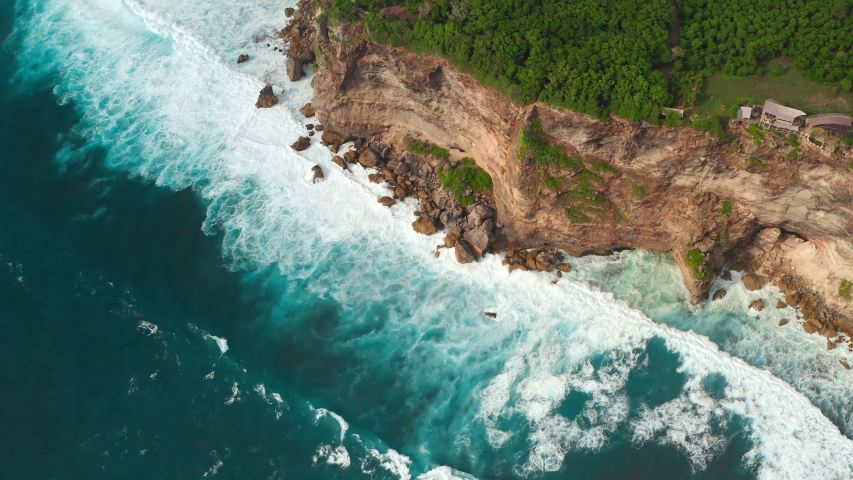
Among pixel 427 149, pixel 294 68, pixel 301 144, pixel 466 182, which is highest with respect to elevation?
pixel 294 68

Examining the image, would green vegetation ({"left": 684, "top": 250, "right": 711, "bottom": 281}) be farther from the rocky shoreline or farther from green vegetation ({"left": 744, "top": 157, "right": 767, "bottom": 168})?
green vegetation ({"left": 744, "top": 157, "right": 767, "bottom": 168})

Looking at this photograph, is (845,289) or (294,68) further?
(294,68)

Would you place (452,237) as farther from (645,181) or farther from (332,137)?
(332,137)

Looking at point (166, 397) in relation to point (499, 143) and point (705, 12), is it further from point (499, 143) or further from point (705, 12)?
point (705, 12)

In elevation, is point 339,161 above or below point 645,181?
below

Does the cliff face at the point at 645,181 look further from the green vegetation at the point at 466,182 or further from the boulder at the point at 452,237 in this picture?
the boulder at the point at 452,237

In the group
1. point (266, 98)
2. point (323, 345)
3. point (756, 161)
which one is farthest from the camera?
point (266, 98)

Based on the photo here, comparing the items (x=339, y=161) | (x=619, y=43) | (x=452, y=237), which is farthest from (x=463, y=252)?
(x=619, y=43)

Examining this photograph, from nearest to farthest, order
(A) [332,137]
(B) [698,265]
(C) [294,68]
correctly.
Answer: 1. (B) [698,265]
2. (A) [332,137]
3. (C) [294,68]
